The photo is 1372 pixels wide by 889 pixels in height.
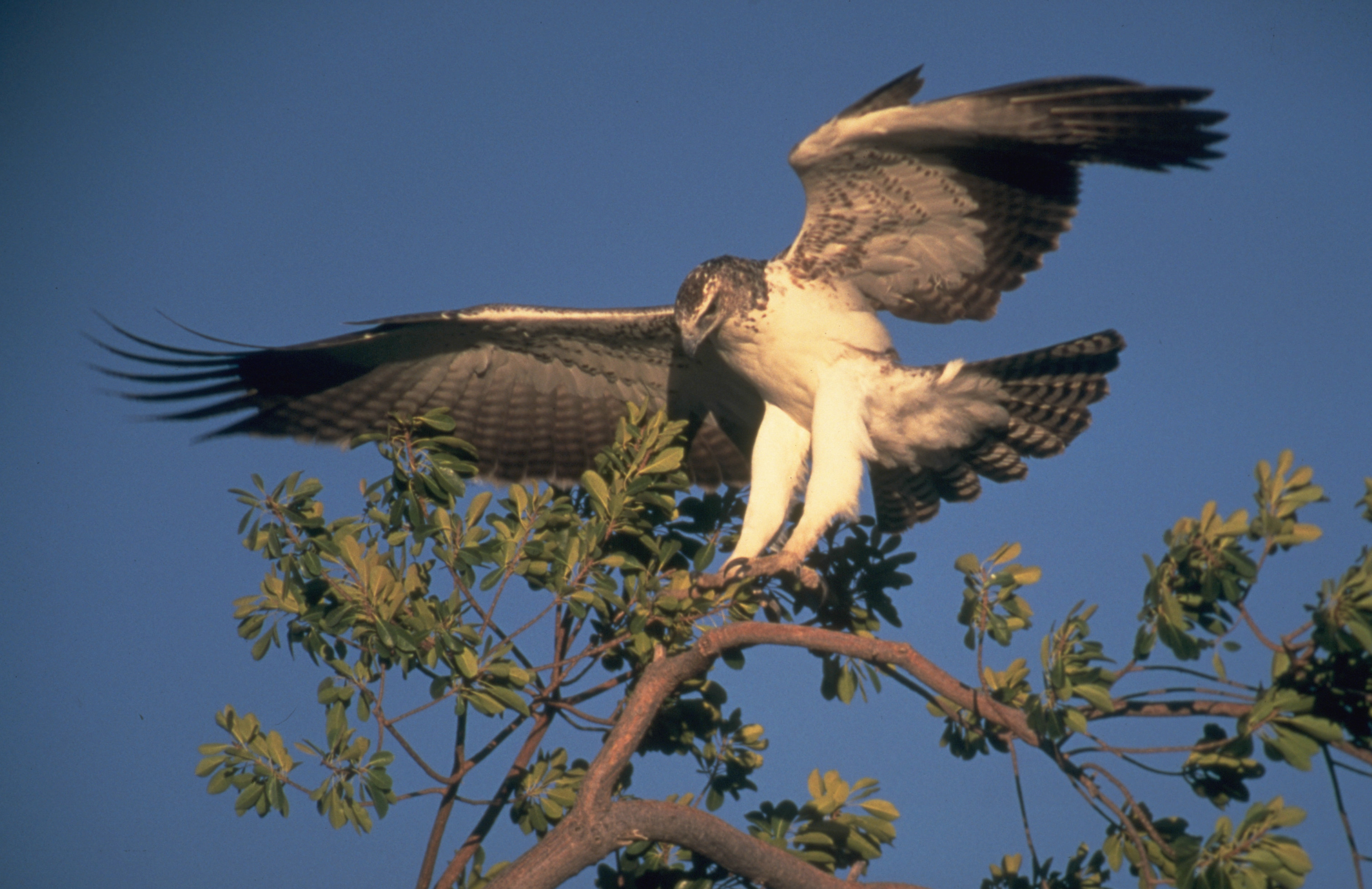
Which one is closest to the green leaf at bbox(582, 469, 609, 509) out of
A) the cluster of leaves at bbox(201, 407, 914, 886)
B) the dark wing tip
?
the cluster of leaves at bbox(201, 407, 914, 886)

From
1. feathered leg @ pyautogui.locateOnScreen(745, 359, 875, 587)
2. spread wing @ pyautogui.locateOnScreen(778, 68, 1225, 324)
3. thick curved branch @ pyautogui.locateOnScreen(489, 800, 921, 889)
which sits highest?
spread wing @ pyautogui.locateOnScreen(778, 68, 1225, 324)

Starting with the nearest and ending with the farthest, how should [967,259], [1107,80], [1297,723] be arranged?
[1297,723], [1107,80], [967,259]

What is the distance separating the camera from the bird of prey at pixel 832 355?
14.6 ft

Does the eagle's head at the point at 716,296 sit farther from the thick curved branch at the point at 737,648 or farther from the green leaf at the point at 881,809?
the green leaf at the point at 881,809

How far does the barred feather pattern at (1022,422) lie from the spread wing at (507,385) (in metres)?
1.07

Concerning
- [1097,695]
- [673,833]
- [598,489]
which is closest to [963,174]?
[598,489]

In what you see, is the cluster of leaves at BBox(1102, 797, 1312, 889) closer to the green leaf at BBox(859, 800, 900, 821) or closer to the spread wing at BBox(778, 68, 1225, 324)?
the green leaf at BBox(859, 800, 900, 821)

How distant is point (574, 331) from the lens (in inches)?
228

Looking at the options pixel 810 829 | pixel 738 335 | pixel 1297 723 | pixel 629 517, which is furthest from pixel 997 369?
pixel 1297 723

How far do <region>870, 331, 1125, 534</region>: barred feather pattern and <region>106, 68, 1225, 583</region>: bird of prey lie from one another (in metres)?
0.01

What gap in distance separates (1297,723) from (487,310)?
4356 mm

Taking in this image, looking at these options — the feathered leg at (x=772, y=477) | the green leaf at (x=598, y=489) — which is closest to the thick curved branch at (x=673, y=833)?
the green leaf at (x=598, y=489)

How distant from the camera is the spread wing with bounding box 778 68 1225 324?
→ 4.26 m

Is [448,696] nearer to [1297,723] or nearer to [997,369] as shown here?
[1297,723]
